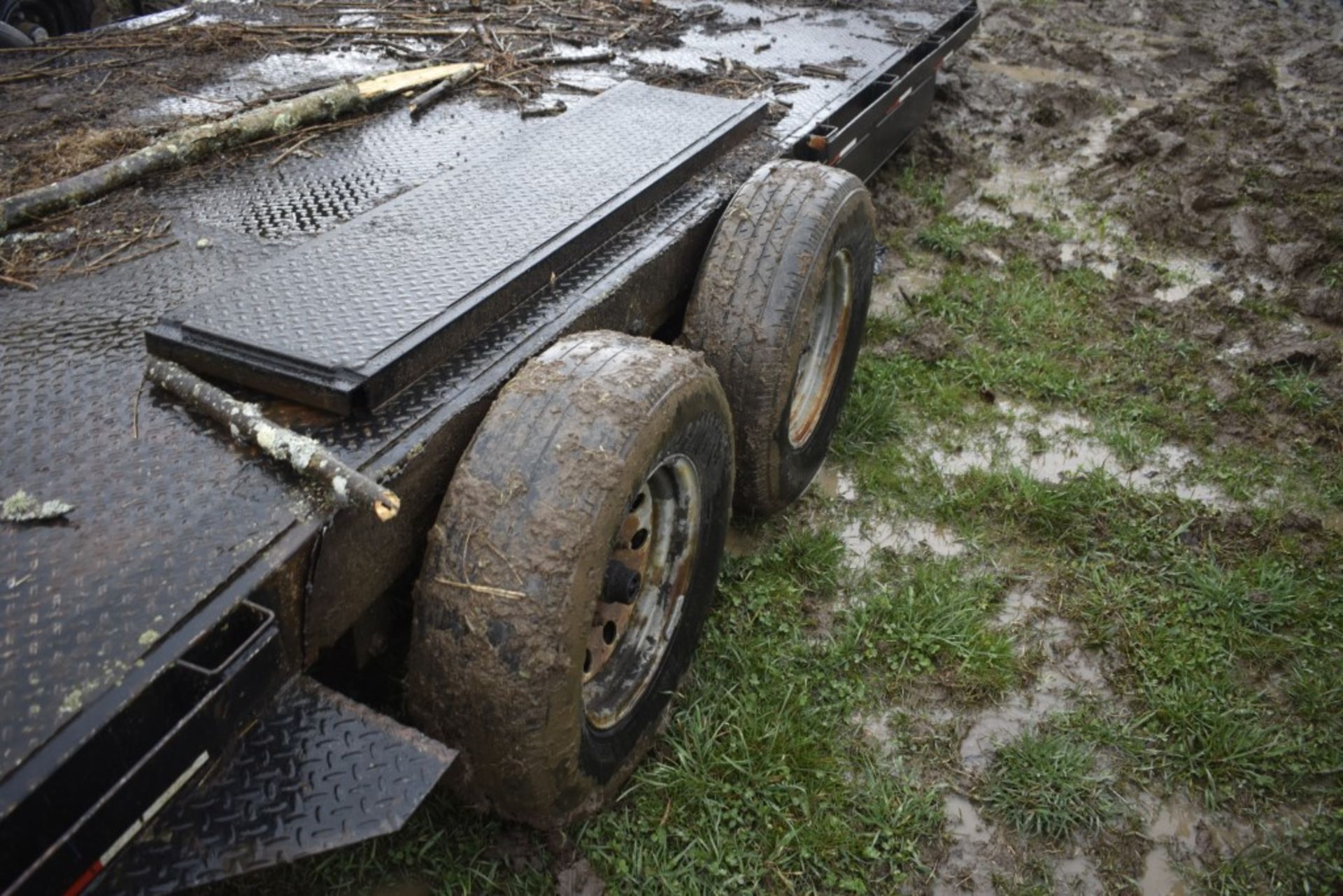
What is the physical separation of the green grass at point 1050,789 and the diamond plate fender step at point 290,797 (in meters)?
1.76

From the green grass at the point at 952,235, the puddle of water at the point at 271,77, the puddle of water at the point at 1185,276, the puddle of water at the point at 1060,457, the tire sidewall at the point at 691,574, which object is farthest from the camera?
the green grass at the point at 952,235

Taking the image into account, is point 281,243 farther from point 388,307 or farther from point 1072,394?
point 1072,394

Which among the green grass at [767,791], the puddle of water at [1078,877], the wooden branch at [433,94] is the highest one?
the wooden branch at [433,94]

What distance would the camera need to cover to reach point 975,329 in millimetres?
5035

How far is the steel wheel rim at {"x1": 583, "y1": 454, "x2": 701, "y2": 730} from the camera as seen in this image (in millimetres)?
2588

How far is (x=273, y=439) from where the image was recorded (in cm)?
198

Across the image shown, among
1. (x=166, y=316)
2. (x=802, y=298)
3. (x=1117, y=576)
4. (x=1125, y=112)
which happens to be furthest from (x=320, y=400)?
(x=1125, y=112)

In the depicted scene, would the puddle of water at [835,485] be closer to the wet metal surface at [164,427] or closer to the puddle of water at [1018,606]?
the puddle of water at [1018,606]

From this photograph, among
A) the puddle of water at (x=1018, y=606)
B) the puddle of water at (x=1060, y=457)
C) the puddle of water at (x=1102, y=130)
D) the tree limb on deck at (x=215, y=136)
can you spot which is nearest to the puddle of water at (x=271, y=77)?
the tree limb on deck at (x=215, y=136)

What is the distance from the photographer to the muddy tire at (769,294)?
3049 millimetres

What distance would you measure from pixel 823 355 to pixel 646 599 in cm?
151

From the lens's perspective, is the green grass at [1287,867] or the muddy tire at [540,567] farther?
the green grass at [1287,867]

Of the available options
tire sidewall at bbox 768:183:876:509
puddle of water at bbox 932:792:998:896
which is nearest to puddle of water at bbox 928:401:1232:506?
tire sidewall at bbox 768:183:876:509

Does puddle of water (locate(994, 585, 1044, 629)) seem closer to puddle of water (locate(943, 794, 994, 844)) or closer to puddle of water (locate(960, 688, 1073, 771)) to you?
puddle of water (locate(960, 688, 1073, 771))
